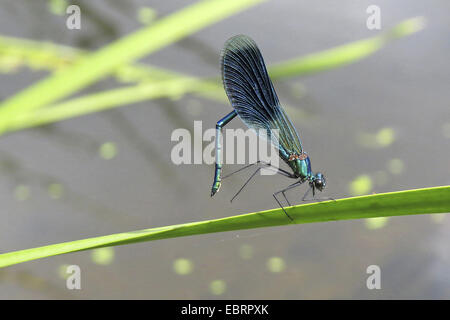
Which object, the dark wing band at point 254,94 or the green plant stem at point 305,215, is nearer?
the green plant stem at point 305,215

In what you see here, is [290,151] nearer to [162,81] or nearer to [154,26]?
[154,26]

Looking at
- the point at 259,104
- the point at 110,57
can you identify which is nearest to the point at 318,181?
the point at 259,104

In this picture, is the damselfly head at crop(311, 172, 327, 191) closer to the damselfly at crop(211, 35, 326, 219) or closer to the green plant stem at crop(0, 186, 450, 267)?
the damselfly at crop(211, 35, 326, 219)

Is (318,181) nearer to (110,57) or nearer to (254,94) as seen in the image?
(254,94)

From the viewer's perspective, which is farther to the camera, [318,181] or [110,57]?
[318,181]

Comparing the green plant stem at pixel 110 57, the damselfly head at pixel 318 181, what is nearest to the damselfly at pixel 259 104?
the damselfly head at pixel 318 181

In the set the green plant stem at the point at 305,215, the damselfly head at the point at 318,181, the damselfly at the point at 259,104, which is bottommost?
the green plant stem at the point at 305,215

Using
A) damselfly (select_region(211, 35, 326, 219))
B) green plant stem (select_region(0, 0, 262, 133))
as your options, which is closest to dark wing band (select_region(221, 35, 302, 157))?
damselfly (select_region(211, 35, 326, 219))

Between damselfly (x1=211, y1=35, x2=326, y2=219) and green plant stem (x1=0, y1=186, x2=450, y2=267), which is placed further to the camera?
damselfly (x1=211, y1=35, x2=326, y2=219)

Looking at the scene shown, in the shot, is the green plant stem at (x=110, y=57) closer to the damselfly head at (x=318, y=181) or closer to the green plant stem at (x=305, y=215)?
the green plant stem at (x=305, y=215)
